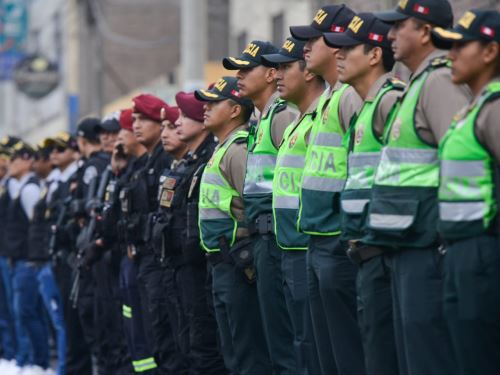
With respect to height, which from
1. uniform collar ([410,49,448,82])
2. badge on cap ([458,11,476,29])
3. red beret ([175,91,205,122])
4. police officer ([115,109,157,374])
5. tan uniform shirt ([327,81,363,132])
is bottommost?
police officer ([115,109,157,374])

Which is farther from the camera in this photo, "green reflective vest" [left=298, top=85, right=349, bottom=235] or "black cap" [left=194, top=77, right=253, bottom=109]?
"black cap" [left=194, top=77, right=253, bottom=109]

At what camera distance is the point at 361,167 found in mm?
7684

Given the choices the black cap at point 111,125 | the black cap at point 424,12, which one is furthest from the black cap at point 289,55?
the black cap at point 111,125

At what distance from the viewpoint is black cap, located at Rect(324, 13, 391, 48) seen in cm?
802

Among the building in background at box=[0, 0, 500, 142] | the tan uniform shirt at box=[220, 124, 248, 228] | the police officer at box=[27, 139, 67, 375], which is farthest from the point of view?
the building in background at box=[0, 0, 500, 142]

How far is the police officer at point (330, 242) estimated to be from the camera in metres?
8.18

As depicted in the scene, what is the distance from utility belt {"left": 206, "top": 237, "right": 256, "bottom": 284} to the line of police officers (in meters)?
0.01

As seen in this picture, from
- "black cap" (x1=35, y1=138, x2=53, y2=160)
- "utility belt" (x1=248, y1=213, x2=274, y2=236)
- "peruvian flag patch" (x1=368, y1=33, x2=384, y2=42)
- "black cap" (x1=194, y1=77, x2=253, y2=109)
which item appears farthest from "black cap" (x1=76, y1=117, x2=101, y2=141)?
"peruvian flag patch" (x1=368, y1=33, x2=384, y2=42)

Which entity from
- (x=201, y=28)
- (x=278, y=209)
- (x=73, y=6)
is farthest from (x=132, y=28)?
(x=278, y=209)

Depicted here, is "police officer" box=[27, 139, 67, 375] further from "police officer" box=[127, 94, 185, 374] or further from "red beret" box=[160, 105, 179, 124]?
"red beret" box=[160, 105, 179, 124]

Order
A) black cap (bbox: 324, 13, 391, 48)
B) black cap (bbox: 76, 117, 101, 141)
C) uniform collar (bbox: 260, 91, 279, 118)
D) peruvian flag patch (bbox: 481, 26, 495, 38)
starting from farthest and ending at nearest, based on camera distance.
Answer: black cap (bbox: 76, 117, 101, 141)
uniform collar (bbox: 260, 91, 279, 118)
black cap (bbox: 324, 13, 391, 48)
peruvian flag patch (bbox: 481, 26, 495, 38)

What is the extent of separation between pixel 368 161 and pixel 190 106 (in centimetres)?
388

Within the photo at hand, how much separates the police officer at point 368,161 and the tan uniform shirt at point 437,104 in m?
0.48

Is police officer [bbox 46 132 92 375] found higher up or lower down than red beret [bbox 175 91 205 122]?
lower down
